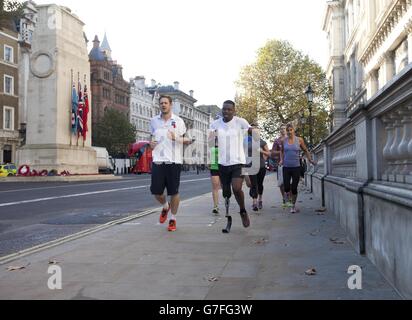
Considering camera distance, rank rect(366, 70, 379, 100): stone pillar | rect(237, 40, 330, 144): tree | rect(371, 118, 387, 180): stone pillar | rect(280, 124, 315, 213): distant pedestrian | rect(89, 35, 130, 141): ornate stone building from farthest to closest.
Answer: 1. rect(89, 35, 130, 141): ornate stone building
2. rect(237, 40, 330, 144): tree
3. rect(366, 70, 379, 100): stone pillar
4. rect(280, 124, 315, 213): distant pedestrian
5. rect(371, 118, 387, 180): stone pillar

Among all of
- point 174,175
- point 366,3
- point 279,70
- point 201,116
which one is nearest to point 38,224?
point 174,175

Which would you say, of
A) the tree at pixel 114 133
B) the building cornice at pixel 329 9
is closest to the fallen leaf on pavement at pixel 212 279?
the building cornice at pixel 329 9

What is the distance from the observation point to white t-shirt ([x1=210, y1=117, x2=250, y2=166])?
6953 millimetres

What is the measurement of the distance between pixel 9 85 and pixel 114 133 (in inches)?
680

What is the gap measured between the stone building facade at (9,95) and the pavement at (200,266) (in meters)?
49.1

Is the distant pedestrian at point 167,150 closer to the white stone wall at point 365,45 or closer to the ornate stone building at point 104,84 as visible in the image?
the white stone wall at point 365,45

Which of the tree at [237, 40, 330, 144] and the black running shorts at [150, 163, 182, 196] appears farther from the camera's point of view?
the tree at [237, 40, 330, 144]

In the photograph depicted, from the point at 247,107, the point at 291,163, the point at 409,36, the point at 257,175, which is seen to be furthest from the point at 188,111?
the point at 291,163

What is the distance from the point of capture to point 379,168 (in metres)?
4.57

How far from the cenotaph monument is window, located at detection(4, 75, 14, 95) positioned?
2020 centimetres

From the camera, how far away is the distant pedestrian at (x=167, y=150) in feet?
23.2

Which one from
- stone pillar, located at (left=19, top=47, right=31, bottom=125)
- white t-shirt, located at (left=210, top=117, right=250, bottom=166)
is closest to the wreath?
stone pillar, located at (left=19, top=47, right=31, bottom=125)

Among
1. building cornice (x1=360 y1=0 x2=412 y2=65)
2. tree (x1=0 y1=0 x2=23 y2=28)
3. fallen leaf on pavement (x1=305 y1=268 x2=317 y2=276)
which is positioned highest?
building cornice (x1=360 y1=0 x2=412 y2=65)

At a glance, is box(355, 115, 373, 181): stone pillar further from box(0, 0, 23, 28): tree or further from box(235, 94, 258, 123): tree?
box(235, 94, 258, 123): tree
